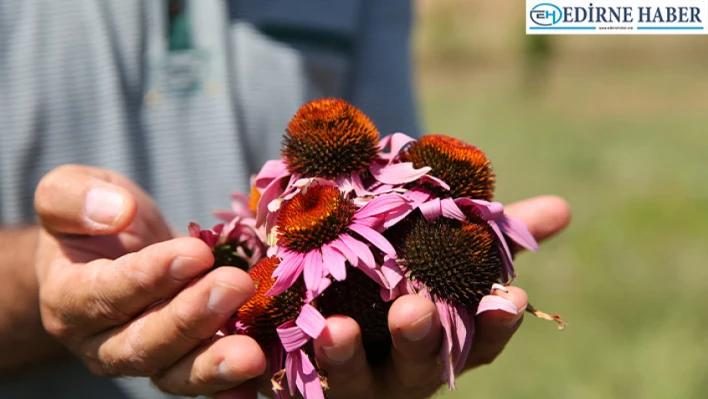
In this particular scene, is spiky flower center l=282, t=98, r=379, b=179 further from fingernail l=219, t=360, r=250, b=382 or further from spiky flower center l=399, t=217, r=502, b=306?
fingernail l=219, t=360, r=250, b=382

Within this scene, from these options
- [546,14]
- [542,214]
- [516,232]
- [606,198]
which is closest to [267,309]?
[516,232]

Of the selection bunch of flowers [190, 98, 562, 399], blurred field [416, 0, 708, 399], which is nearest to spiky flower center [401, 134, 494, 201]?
bunch of flowers [190, 98, 562, 399]

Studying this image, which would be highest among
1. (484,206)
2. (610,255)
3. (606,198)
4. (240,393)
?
(484,206)

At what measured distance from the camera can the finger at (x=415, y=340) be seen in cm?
70

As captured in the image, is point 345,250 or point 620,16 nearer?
point 345,250

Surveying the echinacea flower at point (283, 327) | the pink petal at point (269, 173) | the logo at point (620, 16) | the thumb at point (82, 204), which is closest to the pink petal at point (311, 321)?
the echinacea flower at point (283, 327)

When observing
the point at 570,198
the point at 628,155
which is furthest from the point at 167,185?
the point at 628,155

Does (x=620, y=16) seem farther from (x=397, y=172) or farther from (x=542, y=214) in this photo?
(x=397, y=172)

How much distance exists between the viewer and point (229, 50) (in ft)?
5.12

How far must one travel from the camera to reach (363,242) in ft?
2.48

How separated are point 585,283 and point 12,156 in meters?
3.09

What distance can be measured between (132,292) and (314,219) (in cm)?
24

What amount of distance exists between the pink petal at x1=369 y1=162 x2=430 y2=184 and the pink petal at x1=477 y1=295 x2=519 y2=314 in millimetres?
164

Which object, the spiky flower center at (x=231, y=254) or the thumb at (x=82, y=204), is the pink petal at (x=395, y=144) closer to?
the spiky flower center at (x=231, y=254)
